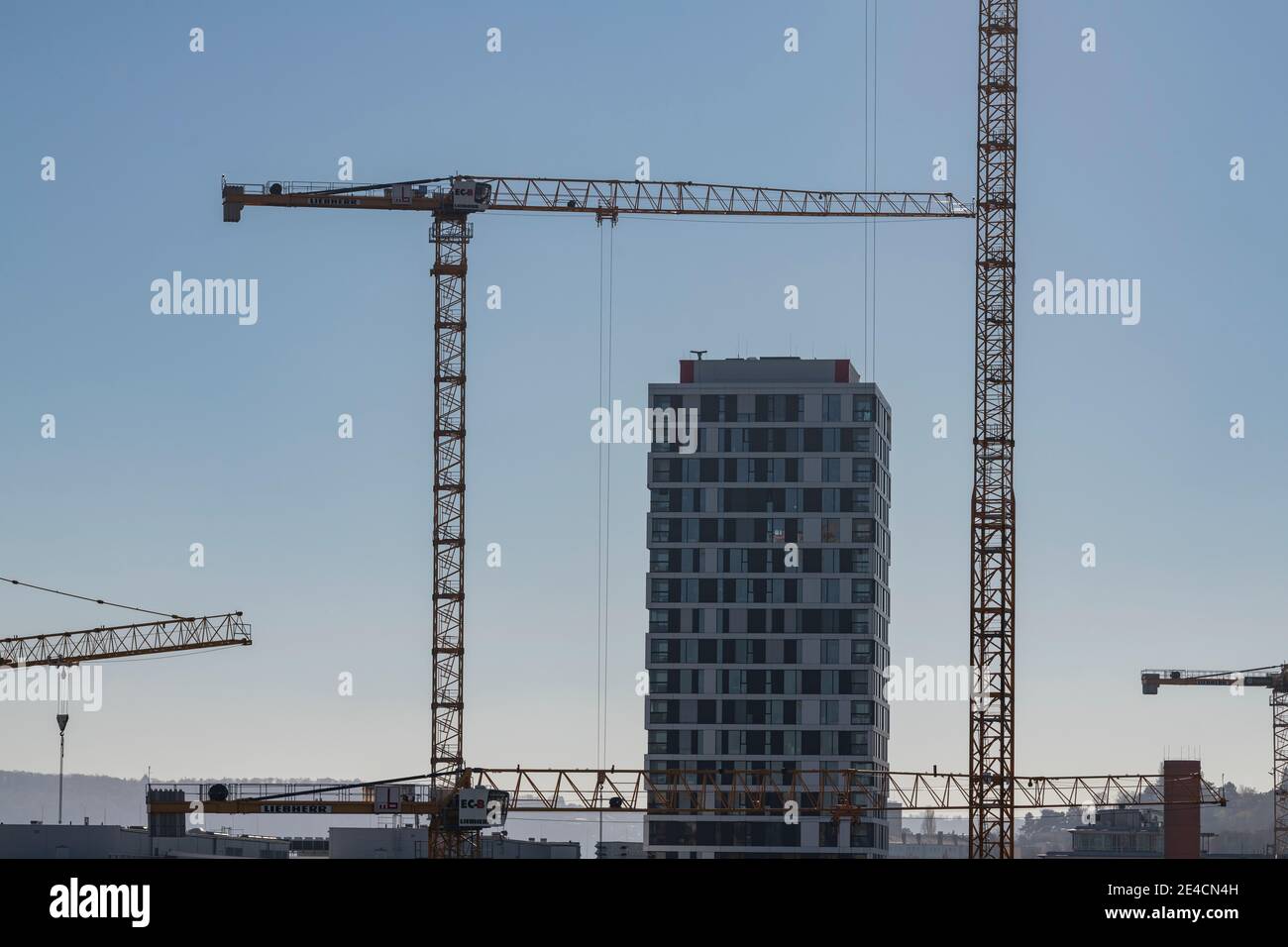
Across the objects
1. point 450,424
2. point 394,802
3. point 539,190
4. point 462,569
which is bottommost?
point 394,802

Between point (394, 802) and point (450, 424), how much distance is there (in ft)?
106

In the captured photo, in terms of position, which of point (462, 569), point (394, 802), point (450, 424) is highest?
point (450, 424)
